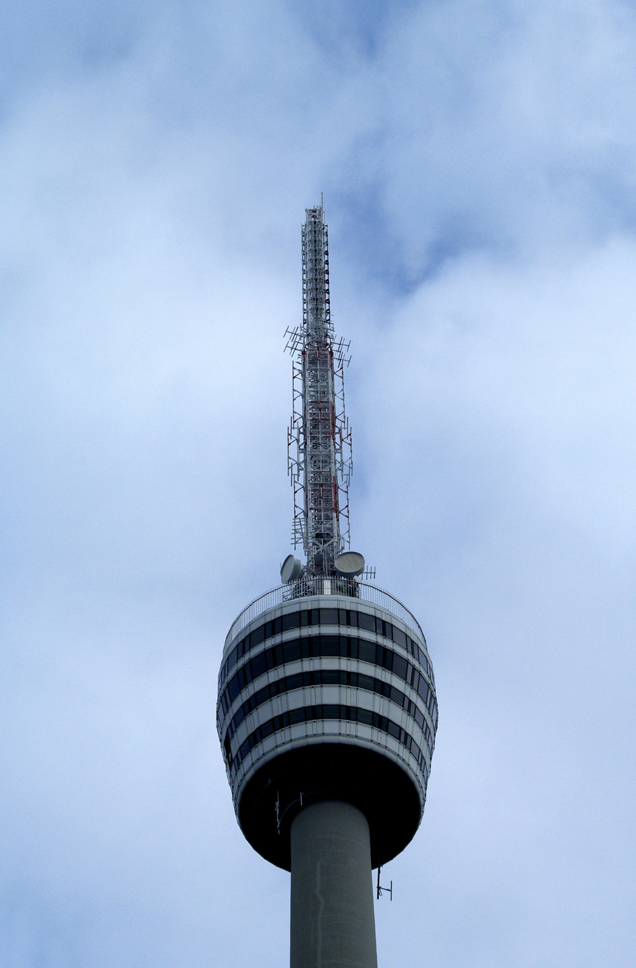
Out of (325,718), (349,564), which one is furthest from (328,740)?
(349,564)

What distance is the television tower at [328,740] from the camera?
6981 centimetres

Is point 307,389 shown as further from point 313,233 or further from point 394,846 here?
point 394,846

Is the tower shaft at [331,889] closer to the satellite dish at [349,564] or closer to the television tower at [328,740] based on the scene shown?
the television tower at [328,740]

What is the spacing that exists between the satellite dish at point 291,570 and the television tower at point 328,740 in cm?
8

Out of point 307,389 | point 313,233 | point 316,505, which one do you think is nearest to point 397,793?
point 316,505

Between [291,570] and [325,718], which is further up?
[291,570]

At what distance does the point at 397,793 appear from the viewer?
75875 mm

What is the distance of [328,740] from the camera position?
240 feet

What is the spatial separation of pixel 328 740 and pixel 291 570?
1492cm

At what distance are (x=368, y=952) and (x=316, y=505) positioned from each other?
3627cm

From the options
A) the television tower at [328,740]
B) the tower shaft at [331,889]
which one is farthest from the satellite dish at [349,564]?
the tower shaft at [331,889]

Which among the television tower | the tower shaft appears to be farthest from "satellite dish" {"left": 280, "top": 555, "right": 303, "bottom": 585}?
the tower shaft

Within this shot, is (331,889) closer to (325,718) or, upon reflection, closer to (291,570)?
(325,718)

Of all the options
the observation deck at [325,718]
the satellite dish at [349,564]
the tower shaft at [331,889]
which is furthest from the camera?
the satellite dish at [349,564]
